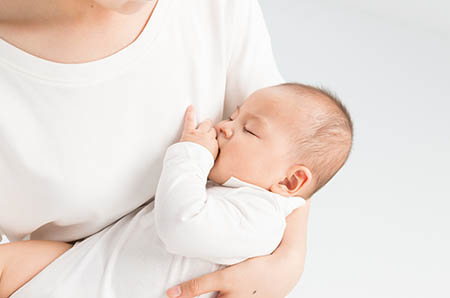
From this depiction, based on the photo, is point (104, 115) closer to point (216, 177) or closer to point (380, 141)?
point (216, 177)

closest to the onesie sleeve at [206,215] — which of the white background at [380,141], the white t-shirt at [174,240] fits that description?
the white t-shirt at [174,240]

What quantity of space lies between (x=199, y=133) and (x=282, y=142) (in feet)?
0.41

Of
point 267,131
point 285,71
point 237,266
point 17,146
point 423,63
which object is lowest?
point 423,63

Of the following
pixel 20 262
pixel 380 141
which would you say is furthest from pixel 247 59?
pixel 380 141

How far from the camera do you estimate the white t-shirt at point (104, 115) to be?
0.80 metres

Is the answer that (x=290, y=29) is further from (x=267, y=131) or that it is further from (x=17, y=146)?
(x=17, y=146)

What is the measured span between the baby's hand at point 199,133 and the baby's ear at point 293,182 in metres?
0.10

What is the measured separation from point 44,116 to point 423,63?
2076mm

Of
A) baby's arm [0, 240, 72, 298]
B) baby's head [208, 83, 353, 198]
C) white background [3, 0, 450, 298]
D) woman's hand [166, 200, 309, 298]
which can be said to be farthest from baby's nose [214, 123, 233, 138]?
white background [3, 0, 450, 298]

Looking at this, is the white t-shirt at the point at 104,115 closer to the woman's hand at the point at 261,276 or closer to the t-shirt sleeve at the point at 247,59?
the t-shirt sleeve at the point at 247,59

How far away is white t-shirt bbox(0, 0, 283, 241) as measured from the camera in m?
0.80

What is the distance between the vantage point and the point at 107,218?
2.95 ft

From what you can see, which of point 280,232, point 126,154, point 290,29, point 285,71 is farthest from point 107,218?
point 290,29

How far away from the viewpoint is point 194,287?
841 millimetres
